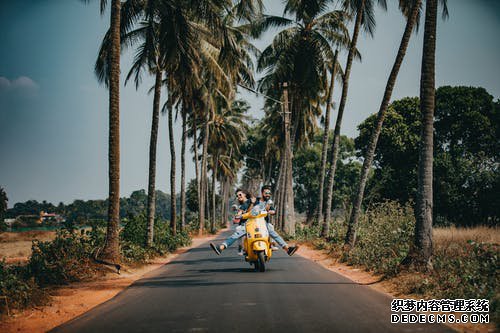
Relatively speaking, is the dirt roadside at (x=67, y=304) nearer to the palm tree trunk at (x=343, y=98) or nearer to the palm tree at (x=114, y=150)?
the palm tree at (x=114, y=150)

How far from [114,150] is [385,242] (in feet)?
27.1

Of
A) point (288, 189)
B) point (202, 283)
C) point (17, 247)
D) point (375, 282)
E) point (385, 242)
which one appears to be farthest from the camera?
point (288, 189)

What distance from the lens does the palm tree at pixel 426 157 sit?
10141 mm

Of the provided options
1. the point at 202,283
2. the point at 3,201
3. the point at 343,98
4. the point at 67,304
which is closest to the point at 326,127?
the point at 343,98

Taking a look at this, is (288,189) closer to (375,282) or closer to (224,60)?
(224,60)

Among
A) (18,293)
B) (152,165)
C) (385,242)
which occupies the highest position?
(152,165)

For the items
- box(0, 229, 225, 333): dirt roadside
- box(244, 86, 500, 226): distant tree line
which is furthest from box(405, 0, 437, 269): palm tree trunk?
box(244, 86, 500, 226): distant tree line

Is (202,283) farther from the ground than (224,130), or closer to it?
closer to it

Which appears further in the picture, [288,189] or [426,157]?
[288,189]

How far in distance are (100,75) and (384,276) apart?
40.4 ft

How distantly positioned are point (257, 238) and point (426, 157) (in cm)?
436

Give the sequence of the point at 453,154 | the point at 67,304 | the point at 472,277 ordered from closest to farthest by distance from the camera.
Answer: the point at 472,277 < the point at 67,304 < the point at 453,154

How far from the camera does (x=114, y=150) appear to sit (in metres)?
13.2

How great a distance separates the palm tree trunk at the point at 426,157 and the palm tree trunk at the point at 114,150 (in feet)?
25.5
